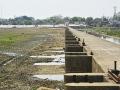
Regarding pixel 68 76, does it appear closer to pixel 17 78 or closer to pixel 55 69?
pixel 17 78

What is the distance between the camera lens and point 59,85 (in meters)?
22.2

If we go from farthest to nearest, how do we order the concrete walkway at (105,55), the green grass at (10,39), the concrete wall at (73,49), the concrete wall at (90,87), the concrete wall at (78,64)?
the green grass at (10,39) < the concrete wall at (73,49) < the concrete wall at (78,64) < the concrete walkway at (105,55) < the concrete wall at (90,87)

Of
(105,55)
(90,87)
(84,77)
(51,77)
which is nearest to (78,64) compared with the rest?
(105,55)

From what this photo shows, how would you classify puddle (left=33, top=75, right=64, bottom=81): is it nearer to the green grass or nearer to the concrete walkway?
the concrete walkway

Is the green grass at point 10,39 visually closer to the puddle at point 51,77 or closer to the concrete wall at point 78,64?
the puddle at point 51,77

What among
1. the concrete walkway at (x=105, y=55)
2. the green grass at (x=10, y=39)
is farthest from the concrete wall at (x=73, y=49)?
the green grass at (x=10, y=39)

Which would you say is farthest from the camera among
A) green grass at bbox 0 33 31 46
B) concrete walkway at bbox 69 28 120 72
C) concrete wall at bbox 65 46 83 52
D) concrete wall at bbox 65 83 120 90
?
green grass at bbox 0 33 31 46

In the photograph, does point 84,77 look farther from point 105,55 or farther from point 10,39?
point 10,39

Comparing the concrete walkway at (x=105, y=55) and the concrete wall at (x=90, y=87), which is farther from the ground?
the concrete wall at (x=90, y=87)

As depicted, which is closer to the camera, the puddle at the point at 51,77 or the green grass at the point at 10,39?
the puddle at the point at 51,77

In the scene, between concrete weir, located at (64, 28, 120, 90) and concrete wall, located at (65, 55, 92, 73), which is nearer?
concrete weir, located at (64, 28, 120, 90)

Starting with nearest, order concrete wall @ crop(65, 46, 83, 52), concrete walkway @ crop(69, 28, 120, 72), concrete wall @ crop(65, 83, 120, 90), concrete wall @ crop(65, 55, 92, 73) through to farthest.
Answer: concrete wall @ crop(65, 83, 120, 90) → concrete walkway @ crop(69, 28, 120, 72) → concrete wall @ crop(65, 55, 92, 73) → concrete wall @ crop(65, 46, 83, 52)

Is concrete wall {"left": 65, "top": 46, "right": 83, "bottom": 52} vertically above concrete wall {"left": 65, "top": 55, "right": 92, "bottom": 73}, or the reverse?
concrete wall {"left": 65, "top": 55, "right": 92, "bottom": 73}

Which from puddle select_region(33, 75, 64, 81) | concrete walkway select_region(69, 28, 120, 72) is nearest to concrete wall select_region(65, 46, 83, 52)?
concrete walkway select_region(69, 28, 120, 72)
